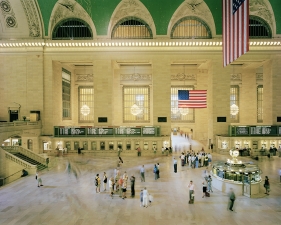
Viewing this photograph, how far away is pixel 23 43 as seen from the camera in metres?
22.2

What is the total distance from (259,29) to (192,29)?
23.6 feet

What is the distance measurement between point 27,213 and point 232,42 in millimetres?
12641

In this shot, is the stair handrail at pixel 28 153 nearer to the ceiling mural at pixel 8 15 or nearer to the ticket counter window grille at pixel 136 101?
the ticket counter window grille at pixel 136 101

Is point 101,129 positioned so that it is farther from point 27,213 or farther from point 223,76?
point 223,76

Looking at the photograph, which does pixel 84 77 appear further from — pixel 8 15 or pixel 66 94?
pixel 8 15

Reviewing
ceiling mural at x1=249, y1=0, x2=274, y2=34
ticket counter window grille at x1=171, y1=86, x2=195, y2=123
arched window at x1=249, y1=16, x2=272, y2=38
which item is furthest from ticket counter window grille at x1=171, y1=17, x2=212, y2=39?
ticket counter window grille at x1=171, y1=86, x2=195, y2=123

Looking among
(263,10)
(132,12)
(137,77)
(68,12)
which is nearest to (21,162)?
(68,12)

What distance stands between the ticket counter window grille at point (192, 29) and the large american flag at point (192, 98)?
259 inches

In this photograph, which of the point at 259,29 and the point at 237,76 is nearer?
the point at 259,29

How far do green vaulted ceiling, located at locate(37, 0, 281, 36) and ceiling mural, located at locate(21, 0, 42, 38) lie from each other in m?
0.72

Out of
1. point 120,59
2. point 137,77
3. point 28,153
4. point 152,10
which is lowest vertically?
point 28,153

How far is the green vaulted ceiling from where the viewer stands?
21.2 metres

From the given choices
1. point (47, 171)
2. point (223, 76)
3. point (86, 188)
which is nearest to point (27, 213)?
point (86, 188)

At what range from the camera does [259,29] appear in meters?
22.4
